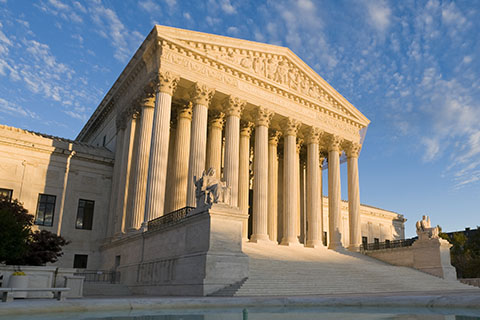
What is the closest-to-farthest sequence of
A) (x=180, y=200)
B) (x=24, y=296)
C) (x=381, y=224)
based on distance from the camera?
(x=24, y=296) → (x=180, y=200) → (x=381, y=224)

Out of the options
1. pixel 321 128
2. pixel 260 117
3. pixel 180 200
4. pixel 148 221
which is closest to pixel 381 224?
pixel 321 128

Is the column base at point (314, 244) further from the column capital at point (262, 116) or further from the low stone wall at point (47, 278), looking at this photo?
the low stone wall at point (47, 278)

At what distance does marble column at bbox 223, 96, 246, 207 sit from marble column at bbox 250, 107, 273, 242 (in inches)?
89.8

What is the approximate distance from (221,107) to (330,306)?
25.2 metres

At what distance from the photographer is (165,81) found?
29.4 metres

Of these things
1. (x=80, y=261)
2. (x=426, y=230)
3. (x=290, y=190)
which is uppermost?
(x=290, y=190)

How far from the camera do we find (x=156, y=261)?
24234 mm

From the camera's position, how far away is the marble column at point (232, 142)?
1232 inches

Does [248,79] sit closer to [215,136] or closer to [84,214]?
[215,136]

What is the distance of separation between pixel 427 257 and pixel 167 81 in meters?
25.1

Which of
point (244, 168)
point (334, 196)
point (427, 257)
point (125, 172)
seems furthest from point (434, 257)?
point (125, 172)

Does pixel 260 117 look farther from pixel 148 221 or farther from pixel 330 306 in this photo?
pixel 330 306

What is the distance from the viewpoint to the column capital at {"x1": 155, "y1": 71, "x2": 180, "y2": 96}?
2920 centimetres

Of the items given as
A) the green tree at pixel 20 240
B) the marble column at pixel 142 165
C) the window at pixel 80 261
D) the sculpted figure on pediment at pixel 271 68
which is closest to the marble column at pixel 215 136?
the sculpted figure on pediment at pixel 271 68
